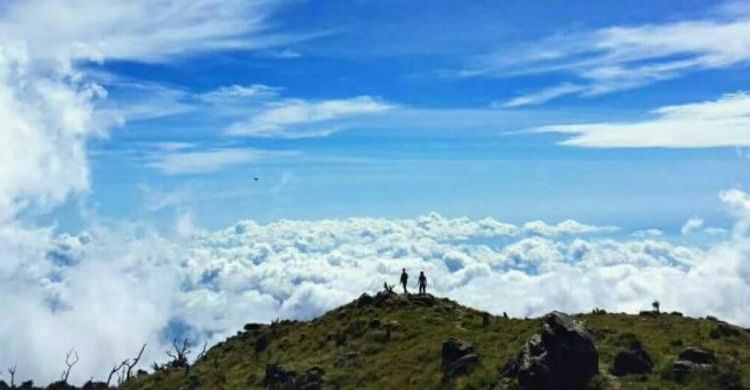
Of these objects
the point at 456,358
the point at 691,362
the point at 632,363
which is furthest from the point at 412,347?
the point at 691,362

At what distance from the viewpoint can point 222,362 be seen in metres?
104

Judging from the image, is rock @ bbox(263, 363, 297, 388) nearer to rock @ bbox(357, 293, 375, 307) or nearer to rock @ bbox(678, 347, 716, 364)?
rock @ bbox(357, 293, 375, 307)

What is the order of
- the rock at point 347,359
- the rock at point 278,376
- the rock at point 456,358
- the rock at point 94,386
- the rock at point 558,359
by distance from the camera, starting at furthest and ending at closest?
the rock at point 94,386
the rock at point 347,359
the rock at point 278,376
the rock at point 456,358
the rock at point 558,359

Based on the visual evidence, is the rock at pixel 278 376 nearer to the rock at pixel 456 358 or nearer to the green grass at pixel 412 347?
the green grass at pixel 412 347

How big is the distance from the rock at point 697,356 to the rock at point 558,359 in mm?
7885

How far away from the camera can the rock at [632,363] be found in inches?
2515

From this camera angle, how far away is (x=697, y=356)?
213 feet

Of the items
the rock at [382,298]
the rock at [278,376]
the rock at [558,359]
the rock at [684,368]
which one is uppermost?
the rock at [382,298]

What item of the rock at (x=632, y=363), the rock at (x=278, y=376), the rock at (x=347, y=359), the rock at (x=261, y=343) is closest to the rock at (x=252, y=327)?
the rock at (x=261, y=343)

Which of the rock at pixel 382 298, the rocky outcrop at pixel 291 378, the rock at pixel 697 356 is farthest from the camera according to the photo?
the rock at pixel 382 298

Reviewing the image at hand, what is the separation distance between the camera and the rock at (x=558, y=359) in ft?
200

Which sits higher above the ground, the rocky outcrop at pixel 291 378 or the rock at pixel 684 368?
the rocky outcrop at pixel 291 378

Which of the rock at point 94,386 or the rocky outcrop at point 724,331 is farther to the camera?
the rock at point 94,386

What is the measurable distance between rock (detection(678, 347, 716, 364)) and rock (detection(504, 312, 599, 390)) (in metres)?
7.88
